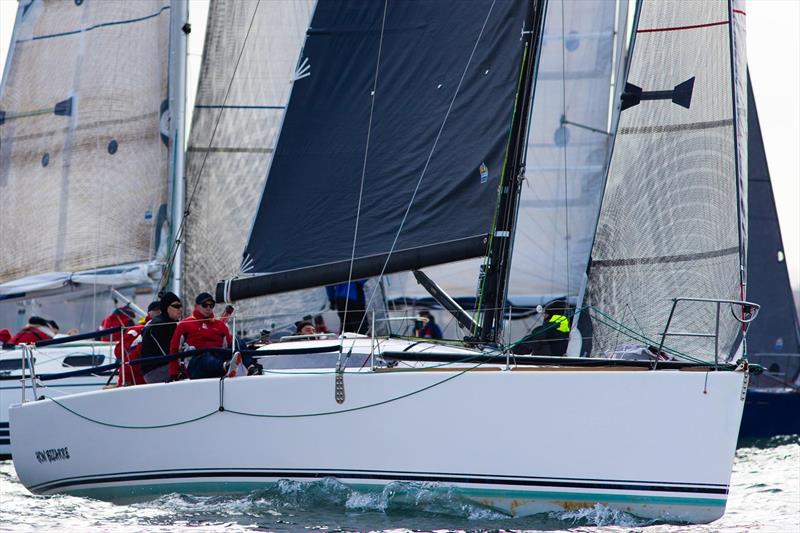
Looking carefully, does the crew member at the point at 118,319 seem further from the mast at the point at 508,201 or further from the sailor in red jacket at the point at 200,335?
the mast at the point at 508,201

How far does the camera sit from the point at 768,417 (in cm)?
1902

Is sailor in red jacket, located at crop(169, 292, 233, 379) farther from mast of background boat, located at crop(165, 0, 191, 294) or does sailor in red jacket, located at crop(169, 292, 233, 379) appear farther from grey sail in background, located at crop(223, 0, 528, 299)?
mast of background boat, located at crop(165, 0, 191, 294)

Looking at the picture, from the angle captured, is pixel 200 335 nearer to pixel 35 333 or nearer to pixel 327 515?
pixel 327 515

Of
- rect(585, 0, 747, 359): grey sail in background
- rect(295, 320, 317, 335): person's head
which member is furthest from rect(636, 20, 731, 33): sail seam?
rect(295, 320, 317, 335): person's head

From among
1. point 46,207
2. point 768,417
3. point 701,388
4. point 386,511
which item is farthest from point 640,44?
point 46,207

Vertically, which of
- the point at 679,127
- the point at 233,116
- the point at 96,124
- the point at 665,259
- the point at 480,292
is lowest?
the point at 480,292

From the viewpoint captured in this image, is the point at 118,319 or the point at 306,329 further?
the point at 118,319

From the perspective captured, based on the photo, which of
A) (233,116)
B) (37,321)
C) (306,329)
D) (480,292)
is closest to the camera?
Answer: (480,292)

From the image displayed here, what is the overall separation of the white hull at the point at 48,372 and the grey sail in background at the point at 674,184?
22.4 ft

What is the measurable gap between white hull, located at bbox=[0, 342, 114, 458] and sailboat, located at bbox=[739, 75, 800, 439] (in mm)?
9271

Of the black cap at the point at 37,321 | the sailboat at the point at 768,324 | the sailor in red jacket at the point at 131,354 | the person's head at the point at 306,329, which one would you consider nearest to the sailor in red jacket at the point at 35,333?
the black cap at the point at 37,321

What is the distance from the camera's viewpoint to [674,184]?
1223 cm

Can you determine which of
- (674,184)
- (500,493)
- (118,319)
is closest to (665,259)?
(674,184)

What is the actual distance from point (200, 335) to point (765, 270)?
12.5 m
